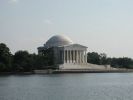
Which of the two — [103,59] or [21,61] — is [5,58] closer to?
[21,61]

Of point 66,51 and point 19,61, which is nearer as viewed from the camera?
point 19,61

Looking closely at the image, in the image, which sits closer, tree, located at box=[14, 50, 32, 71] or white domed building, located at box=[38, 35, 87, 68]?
tree, located at box=[14, 50, 32, 71]

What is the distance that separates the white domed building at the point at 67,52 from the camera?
150000mm

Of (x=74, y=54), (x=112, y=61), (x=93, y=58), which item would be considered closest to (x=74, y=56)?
(x=74, y=54)

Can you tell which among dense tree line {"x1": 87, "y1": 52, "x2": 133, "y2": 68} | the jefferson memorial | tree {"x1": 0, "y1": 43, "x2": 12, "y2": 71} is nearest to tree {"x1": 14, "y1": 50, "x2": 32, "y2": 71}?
tree {"x1": 0, "y1": 43, "x2": 12, "y2": 71}

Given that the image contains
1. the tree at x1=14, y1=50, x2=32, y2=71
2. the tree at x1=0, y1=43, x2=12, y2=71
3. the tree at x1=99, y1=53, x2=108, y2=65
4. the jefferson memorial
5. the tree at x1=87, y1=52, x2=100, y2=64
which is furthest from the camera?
the tree at x1=87, y1=52, x2=100, y2=64

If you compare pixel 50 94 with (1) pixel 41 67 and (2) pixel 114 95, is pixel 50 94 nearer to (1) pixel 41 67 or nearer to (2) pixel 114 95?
(2) pixel 114 95

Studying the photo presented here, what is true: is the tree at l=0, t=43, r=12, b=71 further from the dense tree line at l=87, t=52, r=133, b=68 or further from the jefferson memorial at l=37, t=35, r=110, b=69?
the dense tree line at l=87, t=52, r=133, b=68

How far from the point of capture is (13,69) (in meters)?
119

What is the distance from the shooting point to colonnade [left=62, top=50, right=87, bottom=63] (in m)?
150

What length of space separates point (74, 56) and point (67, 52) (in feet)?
9.10

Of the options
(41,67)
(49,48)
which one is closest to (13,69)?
(41,67)

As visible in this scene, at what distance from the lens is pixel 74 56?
152 metres

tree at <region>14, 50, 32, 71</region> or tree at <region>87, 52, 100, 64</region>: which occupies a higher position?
tree at <region>87, 52, 100, 64</region>
